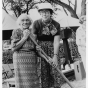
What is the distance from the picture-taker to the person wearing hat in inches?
80.5

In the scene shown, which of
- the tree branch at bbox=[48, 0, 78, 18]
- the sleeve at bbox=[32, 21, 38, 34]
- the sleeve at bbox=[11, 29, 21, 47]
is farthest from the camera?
the tree branch at bbox=[48, 0, 78, 18]

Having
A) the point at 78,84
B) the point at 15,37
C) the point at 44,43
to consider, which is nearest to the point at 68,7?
the point at 44,43

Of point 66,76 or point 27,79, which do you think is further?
point 66,76

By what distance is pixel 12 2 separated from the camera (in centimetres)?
215

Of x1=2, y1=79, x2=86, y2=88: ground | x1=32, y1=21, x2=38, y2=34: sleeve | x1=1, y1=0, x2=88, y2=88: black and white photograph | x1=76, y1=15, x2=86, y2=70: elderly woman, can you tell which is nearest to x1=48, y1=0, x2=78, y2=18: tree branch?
x1=1, y1=0, x2=88, y2=88: black and white photograph

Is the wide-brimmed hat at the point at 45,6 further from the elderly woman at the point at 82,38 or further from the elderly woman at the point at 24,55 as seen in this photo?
the elderly woman at the point at 82,38

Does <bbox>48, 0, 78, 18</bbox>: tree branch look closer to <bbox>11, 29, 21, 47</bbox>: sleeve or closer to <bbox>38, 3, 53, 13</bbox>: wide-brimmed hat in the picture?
<bbox>38, 3, 53, 13</bbox>: wide-brimmed hat

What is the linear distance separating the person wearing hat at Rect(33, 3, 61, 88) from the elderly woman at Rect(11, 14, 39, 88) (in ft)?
0.39

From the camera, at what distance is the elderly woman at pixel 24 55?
194 centimetres

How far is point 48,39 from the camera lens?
Answer: 2.05m

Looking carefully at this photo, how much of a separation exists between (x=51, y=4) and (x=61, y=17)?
0.67 ft

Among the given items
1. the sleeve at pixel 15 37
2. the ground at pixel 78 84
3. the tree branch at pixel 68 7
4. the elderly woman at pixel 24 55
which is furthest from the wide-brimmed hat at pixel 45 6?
the ground at pixel 78 84

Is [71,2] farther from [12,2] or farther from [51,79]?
[51,79]

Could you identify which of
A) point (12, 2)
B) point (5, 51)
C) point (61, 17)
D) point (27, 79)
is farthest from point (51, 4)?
point (27, 79)
